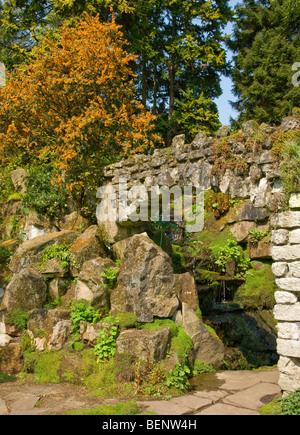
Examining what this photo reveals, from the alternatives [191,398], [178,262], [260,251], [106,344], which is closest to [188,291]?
[106,344]

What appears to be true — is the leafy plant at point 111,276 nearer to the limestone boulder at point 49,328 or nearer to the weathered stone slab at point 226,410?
the limestone boulder at point 49,328

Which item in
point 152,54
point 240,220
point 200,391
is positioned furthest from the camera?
point 152,54

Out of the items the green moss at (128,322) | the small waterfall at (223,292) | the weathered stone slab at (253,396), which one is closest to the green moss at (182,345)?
the green moss at (128,322)

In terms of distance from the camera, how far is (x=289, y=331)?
5070mm

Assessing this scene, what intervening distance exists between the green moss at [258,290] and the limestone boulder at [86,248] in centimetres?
398

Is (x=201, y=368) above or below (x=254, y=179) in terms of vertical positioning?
below

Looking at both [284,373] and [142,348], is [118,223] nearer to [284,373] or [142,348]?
[142,348]

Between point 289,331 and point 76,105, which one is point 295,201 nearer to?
point 289,331

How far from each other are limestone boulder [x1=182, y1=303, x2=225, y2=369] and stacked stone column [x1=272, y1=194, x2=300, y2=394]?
2220mm

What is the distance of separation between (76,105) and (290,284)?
8059 millimetres

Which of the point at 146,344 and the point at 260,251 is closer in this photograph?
the point at 146,344

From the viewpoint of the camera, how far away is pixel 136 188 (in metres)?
8.78

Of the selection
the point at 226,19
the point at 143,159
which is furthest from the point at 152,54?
the point at 143,159

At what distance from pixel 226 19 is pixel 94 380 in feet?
56.2
